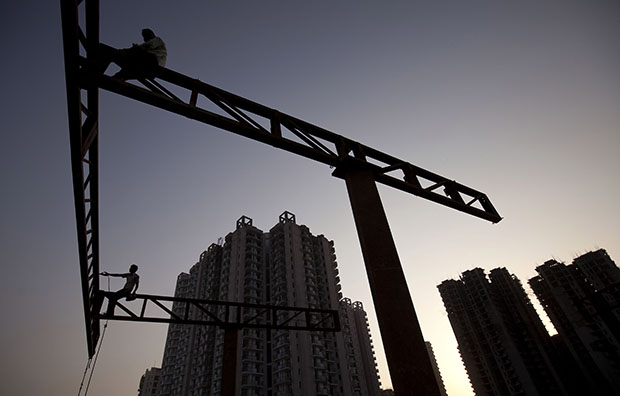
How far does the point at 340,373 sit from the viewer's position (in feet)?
154

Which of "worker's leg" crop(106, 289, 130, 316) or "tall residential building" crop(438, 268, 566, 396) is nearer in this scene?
"worker's leg" crop(106, 289, 130, 316)

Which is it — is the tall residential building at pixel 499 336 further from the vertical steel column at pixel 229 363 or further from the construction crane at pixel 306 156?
the construction crane at pixel 306 156

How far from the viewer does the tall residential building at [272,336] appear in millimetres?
44844

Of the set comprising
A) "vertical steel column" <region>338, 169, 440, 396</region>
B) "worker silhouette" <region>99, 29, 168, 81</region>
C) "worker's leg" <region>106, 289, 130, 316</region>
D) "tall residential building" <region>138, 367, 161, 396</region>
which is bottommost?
"vertical steel column" <region>338, 169, 440, 396</region>

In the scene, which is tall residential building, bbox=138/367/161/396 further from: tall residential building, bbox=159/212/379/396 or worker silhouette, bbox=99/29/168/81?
worker silhouette, bbox=99/29/168/81

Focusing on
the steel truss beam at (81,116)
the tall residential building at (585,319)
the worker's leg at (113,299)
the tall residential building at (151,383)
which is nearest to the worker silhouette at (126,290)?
the worker's leg at (113,299)

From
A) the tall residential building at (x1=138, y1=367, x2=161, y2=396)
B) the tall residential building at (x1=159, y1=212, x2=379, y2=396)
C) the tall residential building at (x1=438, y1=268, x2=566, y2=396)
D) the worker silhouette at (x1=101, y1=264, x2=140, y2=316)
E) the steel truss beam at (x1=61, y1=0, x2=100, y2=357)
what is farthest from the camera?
the tall residential building at (x1=138, y1=367, x2=161, y2=396)

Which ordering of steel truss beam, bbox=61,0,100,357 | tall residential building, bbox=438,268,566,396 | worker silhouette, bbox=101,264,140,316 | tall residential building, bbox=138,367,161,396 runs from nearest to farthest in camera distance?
steel truss beam, bbox=61,0,100,357
worker silhouette, bbox=101,264,140,316
tall residential building, bbox=438,268,566,396
tall residential building, bbox=138,367,161,396

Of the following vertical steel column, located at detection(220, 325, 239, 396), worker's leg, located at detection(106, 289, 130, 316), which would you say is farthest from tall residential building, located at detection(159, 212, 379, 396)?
worker's leg, located at detection(106, 289, 130, 316)

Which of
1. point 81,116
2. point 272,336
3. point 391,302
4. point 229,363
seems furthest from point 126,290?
point 272,336

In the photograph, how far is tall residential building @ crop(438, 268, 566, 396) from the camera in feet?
179

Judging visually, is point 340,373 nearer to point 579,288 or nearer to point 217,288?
point 217,288

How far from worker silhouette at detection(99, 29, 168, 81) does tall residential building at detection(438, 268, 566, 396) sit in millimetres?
74238

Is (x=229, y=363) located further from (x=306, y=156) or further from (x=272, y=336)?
(x=272, y=336)
